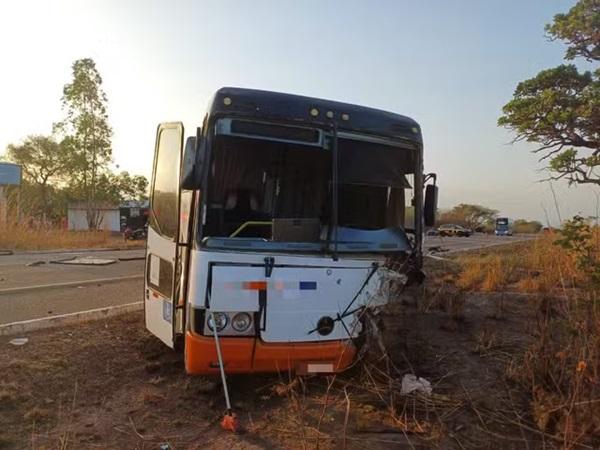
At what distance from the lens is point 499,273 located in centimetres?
1121

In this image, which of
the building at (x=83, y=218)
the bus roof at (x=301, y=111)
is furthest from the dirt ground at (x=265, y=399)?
the building at (x=83, y=218)

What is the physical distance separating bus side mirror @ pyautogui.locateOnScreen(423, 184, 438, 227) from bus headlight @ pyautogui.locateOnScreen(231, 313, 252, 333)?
2222 mm

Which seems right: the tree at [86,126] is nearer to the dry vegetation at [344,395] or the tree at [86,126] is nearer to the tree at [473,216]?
the dry vegetation at [344,395]

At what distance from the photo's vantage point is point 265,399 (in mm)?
4707

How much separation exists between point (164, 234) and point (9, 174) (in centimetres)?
2814

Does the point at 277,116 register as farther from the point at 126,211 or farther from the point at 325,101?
the point at 126,211

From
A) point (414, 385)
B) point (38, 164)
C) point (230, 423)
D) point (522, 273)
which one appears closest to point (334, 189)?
point (414, 385)

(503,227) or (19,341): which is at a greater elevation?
(503,227)

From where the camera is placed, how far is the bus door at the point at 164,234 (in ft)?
16.2

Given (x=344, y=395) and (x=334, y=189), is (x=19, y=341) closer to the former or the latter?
(x=344, y=395)

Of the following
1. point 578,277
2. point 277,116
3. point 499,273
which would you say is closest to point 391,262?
point 277,116

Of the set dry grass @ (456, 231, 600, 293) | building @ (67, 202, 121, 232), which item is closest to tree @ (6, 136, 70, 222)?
building @ (67, 202, 121, 232)

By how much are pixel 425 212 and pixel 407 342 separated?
150 centimetres

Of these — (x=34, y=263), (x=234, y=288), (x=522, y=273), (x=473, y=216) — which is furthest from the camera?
(x=473, y=216)
